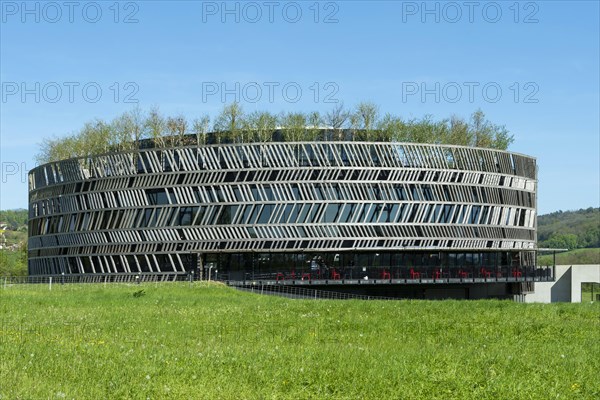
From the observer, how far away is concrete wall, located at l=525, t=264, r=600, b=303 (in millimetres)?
86219

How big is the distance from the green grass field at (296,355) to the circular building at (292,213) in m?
42.7

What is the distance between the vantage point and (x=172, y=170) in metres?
74.2

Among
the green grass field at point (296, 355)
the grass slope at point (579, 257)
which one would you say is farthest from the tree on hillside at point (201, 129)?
the grass slope at point (579, 257)

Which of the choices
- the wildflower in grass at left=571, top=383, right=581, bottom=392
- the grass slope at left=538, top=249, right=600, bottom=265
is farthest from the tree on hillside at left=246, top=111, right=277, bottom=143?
the grass slope at left=538, top=249, right=600, bottom=265

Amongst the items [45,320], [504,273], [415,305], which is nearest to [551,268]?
[504,273]

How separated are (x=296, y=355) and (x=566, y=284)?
2977 inches

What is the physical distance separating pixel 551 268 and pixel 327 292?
25.0m

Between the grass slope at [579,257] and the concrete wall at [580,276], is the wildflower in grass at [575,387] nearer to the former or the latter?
the concrete wall at [580,276]

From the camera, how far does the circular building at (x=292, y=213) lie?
72062 millimetres

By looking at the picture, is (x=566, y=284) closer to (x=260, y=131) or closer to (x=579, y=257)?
(x=260, y=131)

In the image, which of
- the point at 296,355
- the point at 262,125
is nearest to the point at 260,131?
the point at 262,125

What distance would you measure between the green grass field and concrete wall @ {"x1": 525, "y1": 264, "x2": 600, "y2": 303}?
5965 centimetres

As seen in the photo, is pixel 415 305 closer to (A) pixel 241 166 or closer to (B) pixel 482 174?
(A) pixel 241 166

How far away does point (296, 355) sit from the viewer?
17047 mm
